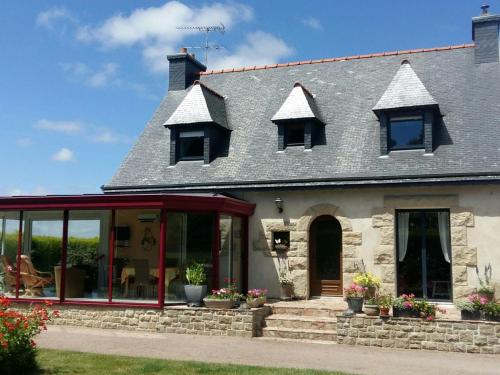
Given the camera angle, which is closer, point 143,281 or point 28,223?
point 143,281

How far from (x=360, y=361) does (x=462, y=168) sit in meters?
6.12

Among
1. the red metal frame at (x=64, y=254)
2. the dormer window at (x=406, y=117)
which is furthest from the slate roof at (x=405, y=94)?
the red metal frame at (x=64, y=254)

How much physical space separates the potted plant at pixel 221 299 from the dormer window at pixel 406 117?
569 cm

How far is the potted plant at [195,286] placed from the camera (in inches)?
509

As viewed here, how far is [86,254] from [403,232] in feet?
26.9

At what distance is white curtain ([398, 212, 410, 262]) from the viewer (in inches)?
549

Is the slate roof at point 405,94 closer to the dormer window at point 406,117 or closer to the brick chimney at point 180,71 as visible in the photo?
the dormer window at point 406,117

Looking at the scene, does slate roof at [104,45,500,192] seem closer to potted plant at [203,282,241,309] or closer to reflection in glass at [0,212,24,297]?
reflection in glass at [0,212,24,297]

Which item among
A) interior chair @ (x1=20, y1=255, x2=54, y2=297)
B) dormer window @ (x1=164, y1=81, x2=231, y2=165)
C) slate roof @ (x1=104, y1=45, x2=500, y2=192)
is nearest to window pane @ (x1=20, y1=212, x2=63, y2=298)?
interior chair @ (x1=20, y1=255, x2=54, y2=297)

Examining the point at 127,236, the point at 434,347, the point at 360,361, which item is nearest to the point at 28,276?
the point at 127,236

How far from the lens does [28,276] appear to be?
14.3 meters

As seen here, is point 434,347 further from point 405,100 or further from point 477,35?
point 477,35

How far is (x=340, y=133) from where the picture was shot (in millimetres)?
15977

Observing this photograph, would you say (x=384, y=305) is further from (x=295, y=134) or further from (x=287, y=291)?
(x=295, y=134)
